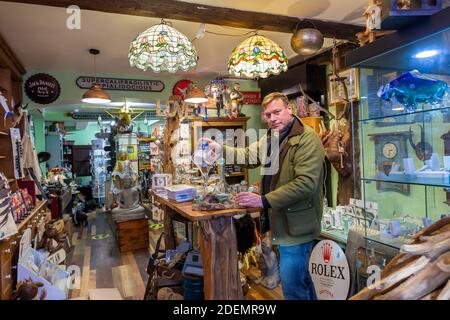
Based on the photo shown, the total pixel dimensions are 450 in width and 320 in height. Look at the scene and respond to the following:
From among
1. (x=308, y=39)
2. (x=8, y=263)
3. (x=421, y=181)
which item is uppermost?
(x=308, y=39)

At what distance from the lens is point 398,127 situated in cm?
170

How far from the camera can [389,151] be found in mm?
1701

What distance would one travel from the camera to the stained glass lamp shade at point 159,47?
2.35 meters

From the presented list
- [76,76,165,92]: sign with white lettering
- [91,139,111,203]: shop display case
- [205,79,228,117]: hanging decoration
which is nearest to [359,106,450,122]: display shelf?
[205,79,228,117]: hanging decoration

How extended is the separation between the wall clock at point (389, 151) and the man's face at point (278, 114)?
0.55 meters

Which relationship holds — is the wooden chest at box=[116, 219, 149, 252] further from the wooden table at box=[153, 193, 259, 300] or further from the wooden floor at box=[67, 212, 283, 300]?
the wooden table at box=[153, 193, 259, 300]

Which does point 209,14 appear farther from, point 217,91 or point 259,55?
point 217,91

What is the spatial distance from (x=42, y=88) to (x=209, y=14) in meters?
3.01

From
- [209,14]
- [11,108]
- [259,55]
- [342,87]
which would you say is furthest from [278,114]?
[11,108]

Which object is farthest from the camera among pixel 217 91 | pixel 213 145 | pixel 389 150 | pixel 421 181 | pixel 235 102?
pixel 235 102

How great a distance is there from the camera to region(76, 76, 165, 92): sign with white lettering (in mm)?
4555
